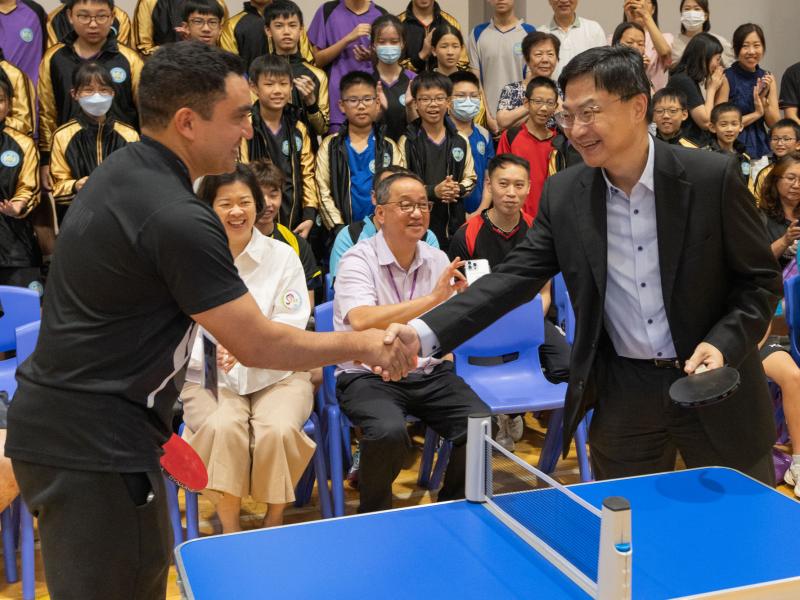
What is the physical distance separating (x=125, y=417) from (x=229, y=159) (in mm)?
670

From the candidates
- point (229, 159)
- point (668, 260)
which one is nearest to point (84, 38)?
point (229, 159)

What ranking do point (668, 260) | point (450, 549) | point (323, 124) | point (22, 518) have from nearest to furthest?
point (450, 549), point (668, 260), point (22, 518), point (323, 124)

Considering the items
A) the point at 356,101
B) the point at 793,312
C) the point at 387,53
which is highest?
the point at 387,53

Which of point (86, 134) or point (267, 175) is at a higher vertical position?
point (86, 134)

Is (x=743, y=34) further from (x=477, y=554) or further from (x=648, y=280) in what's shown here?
(x=477, y=554)

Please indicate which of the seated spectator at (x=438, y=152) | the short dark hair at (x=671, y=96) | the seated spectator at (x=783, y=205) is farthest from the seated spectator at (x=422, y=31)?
the seated spectator at (x=783, y=205)

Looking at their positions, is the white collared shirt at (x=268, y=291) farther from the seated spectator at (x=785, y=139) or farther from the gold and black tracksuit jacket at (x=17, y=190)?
the seated spectator at (x=785, y=139)

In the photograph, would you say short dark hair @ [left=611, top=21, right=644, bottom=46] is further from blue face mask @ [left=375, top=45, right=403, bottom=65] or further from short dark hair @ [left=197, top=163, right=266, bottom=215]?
short dark hair @ [left=197, top=163, right=266, bottom=215]

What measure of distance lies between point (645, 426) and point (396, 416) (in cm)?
147

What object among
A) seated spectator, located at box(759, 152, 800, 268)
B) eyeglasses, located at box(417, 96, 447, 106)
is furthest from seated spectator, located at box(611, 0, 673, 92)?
eyeglasses, located at box(417, 96, 447, 106)

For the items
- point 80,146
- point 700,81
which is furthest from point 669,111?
point 80,146

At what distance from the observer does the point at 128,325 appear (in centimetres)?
201

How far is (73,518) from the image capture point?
204cm

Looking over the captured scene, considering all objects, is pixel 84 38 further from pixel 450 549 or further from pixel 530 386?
pixel 450 549
